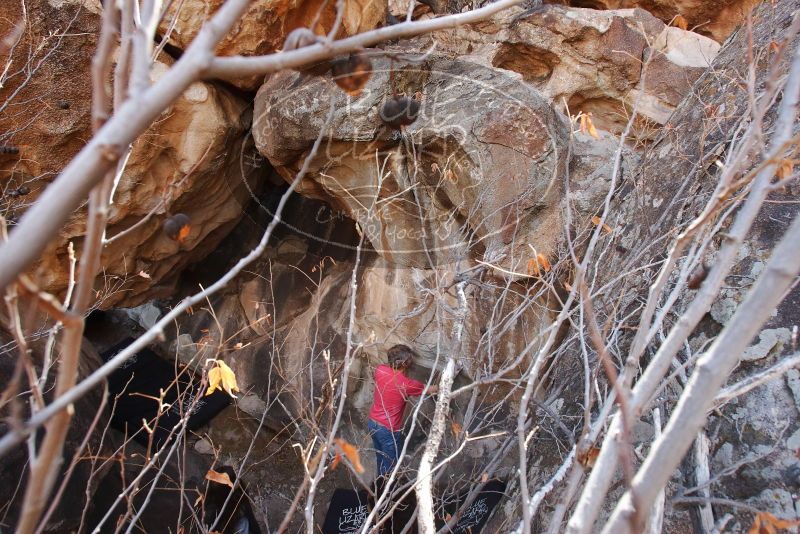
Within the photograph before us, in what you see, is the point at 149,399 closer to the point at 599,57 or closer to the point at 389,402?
the point at 389,402

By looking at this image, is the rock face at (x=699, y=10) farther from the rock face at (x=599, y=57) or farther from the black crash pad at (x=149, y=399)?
the black crash pad at (x=149, y=399)

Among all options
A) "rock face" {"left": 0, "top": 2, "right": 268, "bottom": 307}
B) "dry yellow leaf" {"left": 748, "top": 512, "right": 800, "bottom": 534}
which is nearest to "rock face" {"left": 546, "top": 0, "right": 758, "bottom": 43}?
"rock face" {"left": 0, "top": 2, "right": 268, "bottom": 307}

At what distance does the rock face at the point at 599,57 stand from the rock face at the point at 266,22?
81 centimetres

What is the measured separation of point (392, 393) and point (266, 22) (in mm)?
2431

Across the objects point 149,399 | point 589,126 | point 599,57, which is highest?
point 589,126

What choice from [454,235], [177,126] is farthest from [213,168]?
[454,235]

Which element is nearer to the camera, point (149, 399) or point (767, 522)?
point (767, 522)

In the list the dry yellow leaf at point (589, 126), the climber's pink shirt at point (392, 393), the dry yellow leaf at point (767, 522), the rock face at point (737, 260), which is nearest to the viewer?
the dry yellow leaf at point (767, 522)

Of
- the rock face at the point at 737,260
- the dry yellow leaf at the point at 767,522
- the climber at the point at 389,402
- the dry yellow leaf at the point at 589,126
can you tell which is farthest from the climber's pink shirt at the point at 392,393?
the dry yellow leaf at the point at 767,522

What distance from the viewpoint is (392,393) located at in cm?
338

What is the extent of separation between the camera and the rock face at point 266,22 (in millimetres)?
3623

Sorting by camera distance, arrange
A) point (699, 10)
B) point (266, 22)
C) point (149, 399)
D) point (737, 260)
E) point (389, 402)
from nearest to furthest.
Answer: point (737, 260), point (389, 402), point (266, 22), point (699, 10), point (149, 399)

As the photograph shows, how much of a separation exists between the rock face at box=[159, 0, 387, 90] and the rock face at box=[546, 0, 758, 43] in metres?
1.33

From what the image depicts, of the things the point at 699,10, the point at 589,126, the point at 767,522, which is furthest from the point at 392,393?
the point at 699,10
